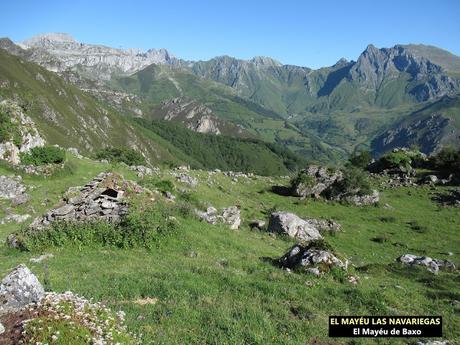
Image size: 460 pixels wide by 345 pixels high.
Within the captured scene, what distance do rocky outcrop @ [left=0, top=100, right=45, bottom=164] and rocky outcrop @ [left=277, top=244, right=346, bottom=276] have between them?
39086 millimetres

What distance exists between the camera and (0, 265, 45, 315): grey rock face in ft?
42.4

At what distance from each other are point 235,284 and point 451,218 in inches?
1521

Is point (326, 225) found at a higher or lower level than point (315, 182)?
lower

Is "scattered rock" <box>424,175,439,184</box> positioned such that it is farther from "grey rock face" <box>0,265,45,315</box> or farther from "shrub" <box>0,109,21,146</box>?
"grey rock face" <box>0,265,45,315</box>

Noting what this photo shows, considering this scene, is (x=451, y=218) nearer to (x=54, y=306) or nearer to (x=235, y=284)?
(x=235, y=284)

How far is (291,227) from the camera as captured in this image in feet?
113

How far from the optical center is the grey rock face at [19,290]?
42.4ft

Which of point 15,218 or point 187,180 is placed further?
point 187,180

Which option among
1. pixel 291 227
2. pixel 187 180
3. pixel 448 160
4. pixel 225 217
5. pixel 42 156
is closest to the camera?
pixel 291 227

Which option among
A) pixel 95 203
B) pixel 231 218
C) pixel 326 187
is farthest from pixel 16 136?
pixel 326 187

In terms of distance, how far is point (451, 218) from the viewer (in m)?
46.8

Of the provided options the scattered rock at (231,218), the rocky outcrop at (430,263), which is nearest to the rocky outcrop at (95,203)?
the scattered rock at (231,218)

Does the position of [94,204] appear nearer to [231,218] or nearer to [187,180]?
[231,218]

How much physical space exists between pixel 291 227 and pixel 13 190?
89.2 ft
